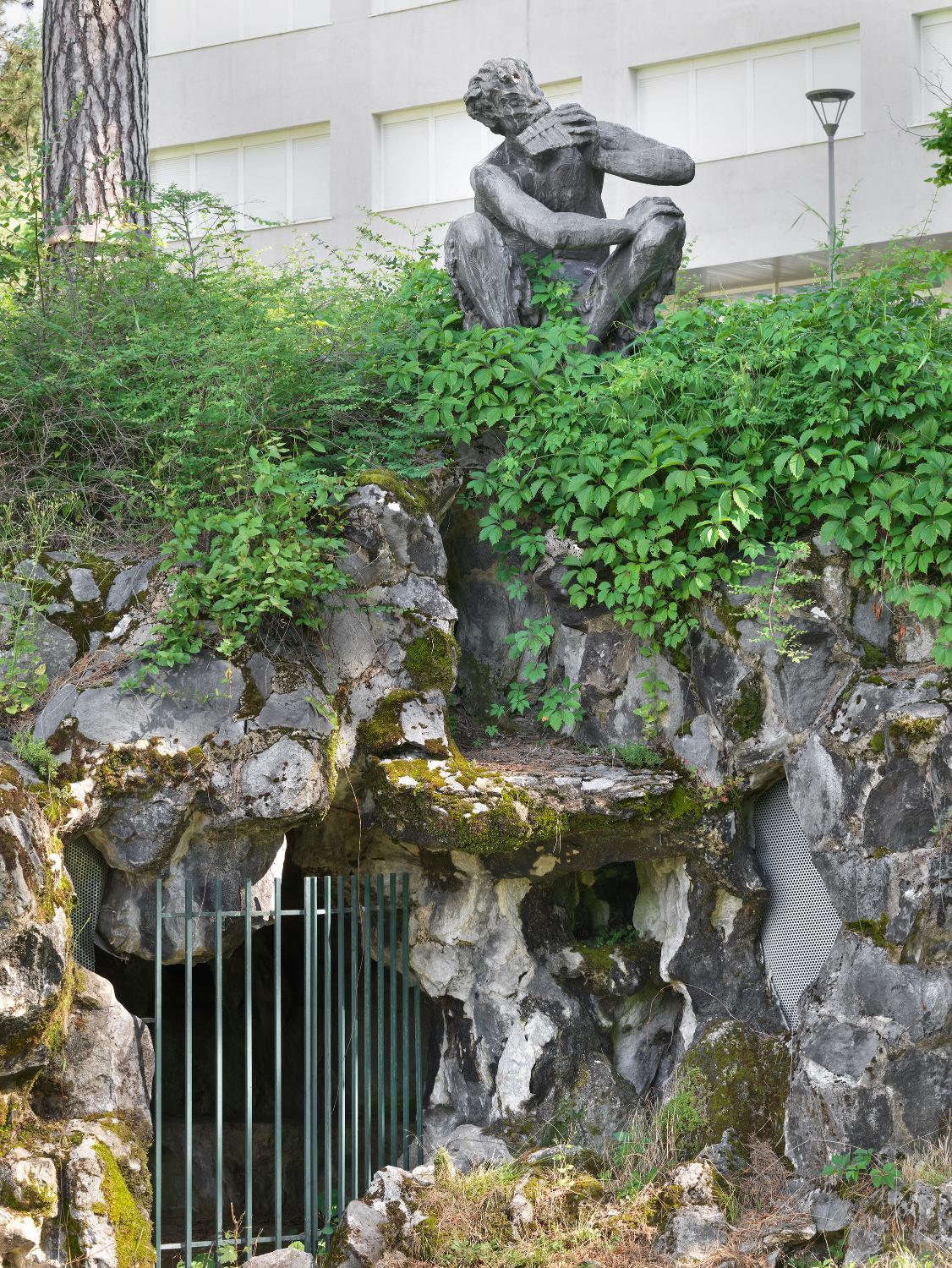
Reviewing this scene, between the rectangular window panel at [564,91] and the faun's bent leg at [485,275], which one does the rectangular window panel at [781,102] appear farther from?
the faun's bent leg at [485,275]

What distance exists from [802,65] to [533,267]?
37.7ft

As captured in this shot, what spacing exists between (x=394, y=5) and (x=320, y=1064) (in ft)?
52.7

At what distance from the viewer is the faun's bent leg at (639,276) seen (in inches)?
321

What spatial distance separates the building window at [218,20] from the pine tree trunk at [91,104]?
1181 centimetres

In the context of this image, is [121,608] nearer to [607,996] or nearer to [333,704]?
[333,704]

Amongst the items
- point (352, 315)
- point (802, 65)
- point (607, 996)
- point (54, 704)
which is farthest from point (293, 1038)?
point (802, 65)

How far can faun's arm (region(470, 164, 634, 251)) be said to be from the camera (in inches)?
322

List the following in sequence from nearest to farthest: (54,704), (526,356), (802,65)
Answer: (54,704) < (526,356) < (802,65)

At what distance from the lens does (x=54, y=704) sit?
272 inches

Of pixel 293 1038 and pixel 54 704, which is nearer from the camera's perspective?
pixel 54 704

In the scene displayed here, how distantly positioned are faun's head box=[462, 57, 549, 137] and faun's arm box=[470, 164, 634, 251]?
34 centimetres

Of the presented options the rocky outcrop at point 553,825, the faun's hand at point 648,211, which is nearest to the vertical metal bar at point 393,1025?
the rocky outcrop at point 553,825

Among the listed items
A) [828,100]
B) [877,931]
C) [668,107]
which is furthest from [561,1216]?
[668,107]

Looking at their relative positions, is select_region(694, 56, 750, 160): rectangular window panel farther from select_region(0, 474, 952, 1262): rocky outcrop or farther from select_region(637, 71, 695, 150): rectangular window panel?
select_region(0, 474, 952, 1262): rocky outcrop
